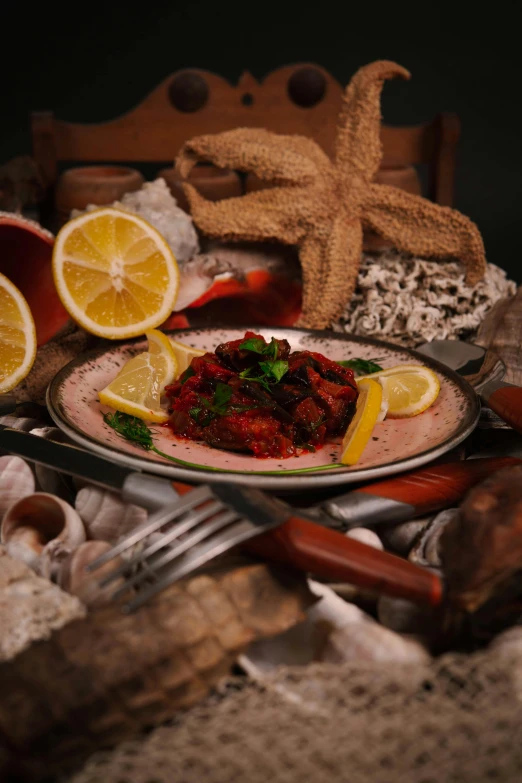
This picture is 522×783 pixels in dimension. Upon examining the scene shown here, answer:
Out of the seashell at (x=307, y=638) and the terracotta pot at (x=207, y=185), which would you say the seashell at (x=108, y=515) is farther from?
the terracotta pot at (x=207, y=185)

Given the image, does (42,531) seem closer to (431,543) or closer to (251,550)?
(251,550)

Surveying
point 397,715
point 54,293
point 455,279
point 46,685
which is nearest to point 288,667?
point 397,715

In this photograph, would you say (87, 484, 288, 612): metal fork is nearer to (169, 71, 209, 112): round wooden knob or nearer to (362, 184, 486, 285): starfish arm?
(362, 184, 486, 285): starfish arm

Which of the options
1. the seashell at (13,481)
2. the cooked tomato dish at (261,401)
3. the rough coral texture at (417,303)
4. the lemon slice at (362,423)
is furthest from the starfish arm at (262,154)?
the seashell at (13,481)

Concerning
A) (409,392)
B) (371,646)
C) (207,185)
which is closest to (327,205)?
(207,185)

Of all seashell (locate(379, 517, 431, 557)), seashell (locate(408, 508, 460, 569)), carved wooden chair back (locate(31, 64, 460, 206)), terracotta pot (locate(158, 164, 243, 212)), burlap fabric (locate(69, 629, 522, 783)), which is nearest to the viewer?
burlap fabric (locate(69, 629, 522, 783))

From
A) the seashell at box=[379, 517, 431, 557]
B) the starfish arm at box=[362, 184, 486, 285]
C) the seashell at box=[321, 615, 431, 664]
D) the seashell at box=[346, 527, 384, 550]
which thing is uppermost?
the starfish arm at box=[362, 184, 486, 285]

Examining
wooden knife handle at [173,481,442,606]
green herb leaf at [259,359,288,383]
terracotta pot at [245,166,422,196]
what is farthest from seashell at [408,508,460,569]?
terracotta pot at [245,166,422,196]
